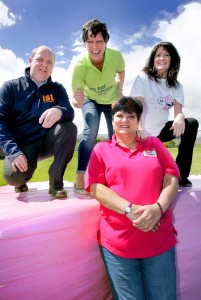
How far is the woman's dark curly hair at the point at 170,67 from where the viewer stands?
2.56 m

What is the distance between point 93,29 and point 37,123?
A: 952 millimetres

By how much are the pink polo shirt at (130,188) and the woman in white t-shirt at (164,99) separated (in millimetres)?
736

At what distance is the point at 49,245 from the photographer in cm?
181

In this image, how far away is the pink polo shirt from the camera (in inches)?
64.5

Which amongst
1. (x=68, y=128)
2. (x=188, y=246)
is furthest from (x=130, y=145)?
(x=188, y=246)

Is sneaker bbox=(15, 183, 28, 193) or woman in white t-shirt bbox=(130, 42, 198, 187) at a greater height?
woman in white t-shirt bbox=(130, 42, 198, 187)

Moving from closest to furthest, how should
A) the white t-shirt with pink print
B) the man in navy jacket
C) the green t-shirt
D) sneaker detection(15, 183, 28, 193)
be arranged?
the man in navy jacket → sneaker detection(15, 183, 28, 193) → the white t-shirt with pink print → the green t-shirt

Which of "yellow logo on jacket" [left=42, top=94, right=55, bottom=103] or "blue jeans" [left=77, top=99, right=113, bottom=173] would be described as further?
"blue jeans" [left=77, top=99, right=113, bottom=173]

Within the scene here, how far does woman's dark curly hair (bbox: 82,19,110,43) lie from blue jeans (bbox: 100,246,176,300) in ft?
5.91

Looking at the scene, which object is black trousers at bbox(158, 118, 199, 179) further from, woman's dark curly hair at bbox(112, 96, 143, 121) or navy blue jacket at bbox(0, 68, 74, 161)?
navy blue jacket at bbox(0, 68, 74, 161)

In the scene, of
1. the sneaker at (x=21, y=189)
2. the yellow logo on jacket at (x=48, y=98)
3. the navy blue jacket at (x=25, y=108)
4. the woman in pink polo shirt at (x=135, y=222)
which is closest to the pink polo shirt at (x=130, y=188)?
the woman in pink polo shirt at (x=135, y=222)

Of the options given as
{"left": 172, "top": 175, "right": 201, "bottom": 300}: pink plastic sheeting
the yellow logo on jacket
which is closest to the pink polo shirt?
{"left": 172, "top": 175, "right": 201, "bottom": 300}: pink plastic sheeting

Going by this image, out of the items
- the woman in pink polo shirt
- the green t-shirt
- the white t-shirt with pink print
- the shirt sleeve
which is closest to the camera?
the woman in pink polo shirt

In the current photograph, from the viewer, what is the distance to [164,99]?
254cm
